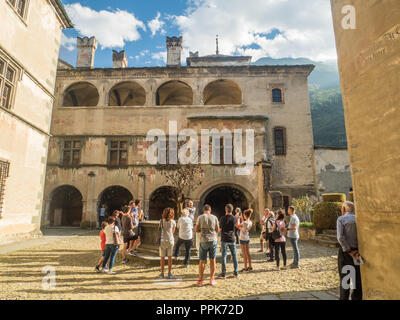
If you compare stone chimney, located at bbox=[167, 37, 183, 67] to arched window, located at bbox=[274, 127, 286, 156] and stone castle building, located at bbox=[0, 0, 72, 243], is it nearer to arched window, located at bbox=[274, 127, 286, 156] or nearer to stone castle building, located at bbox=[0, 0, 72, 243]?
stone castle building, located at bbox=[0, 0, 72, 243]

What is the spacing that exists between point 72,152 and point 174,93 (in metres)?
9.98

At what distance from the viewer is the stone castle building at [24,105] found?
969 centimetres

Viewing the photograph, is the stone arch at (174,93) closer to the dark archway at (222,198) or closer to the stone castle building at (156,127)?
the stone castle building at (156,127)

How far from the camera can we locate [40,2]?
11820 millimetres

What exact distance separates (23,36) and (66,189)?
1234 centimetres

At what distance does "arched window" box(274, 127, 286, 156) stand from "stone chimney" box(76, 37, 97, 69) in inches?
639

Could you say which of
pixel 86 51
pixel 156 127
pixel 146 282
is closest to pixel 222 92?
pixel 156 127

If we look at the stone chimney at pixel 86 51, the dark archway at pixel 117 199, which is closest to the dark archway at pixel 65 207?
A: the dark archway at pixel 117 199

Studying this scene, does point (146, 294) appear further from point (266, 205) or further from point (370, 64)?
point (266, 205)

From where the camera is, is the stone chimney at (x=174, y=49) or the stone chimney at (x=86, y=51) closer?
the stone chimney at (x=86, y=51)

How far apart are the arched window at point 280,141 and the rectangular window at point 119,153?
11.4m

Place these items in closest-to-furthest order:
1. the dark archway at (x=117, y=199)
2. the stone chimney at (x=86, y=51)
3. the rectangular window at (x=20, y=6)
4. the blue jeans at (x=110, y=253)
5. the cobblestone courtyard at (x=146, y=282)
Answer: the cobblestone courtyard at (x=146, y=282)
the blue jeans at (x=110, y=253)
the rectangular window at (x=20, y=6)
the dark archway at (x=117, y=199)
the stone chimney at (x=86, y=51)

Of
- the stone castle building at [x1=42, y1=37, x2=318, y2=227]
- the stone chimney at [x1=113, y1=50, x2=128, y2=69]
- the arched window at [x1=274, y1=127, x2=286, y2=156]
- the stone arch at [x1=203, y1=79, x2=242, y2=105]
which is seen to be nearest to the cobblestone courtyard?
the stone castle building at [x1=42, y1=37, x2=318, y2=227]

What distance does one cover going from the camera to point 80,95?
22625 millimetres
